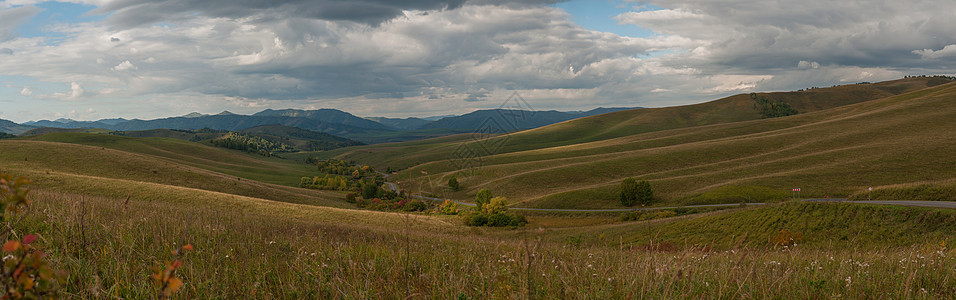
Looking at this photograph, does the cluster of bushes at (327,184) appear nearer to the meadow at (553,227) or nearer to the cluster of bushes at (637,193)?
the meadow at (553,227)

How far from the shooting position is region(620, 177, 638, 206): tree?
71.1 m

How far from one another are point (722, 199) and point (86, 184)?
75.6 meters

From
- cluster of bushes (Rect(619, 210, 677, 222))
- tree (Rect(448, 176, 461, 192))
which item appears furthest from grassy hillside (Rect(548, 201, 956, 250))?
tree (Rect(448, 176, 461, 192))

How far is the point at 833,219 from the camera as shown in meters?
34.5

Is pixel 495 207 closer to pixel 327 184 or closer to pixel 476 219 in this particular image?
pixel 476 219

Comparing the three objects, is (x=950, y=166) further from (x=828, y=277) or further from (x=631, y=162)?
(x=828, y=277)

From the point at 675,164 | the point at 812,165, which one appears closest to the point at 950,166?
the point at 812,165

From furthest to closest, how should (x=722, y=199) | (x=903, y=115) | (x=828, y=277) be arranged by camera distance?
(x=903, y=115) < (x=722, y=199) < (x=828, y=277)

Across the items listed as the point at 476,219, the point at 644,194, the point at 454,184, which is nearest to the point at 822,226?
the point at 644,194

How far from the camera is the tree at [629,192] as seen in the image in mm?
71062

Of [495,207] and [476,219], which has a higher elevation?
[495,207]

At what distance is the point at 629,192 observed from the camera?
71.2m

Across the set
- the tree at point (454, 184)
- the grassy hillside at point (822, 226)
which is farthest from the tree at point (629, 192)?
the tree at point (454, 184)

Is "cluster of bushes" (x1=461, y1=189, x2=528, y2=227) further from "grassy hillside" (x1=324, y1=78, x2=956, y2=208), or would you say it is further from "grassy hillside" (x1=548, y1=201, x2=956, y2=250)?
"grassy hillside" (x1=548, y1=201, x2=956, y2=250)
